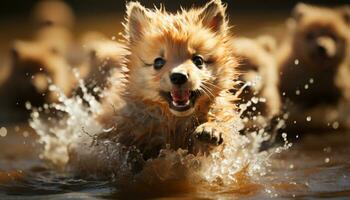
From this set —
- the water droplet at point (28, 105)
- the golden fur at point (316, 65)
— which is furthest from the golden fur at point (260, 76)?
the water droplet at point (28, 105)

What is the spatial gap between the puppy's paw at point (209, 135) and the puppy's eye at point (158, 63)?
0.49 m

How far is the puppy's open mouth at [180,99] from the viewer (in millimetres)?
5234

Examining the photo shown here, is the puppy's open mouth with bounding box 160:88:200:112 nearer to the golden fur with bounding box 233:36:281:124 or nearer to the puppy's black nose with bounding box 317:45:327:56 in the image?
the golden fur with bounding box 233:36:281:124

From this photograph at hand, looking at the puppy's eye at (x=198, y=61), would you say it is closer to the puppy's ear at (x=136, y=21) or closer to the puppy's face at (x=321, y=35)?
the puppy's ear at (x=136, y=21)

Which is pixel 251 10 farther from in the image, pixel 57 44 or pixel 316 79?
pixel 316 79

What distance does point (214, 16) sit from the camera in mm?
5809

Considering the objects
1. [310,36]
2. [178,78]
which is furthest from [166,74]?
[310,36]

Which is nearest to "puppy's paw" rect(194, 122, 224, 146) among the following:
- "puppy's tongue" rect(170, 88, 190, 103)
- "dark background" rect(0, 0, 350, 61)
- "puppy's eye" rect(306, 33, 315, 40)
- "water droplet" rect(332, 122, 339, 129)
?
"puppy's tongue" rect(170, 88, 190, 103)

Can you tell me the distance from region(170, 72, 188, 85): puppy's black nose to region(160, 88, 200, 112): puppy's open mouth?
0.06 meters

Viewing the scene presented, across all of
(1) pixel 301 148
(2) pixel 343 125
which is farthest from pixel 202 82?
(2) pixel 343 125

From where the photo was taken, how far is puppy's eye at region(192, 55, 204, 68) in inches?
215

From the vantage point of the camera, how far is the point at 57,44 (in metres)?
12.0

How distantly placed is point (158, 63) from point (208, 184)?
899 mm

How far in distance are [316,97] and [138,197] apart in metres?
4.47
